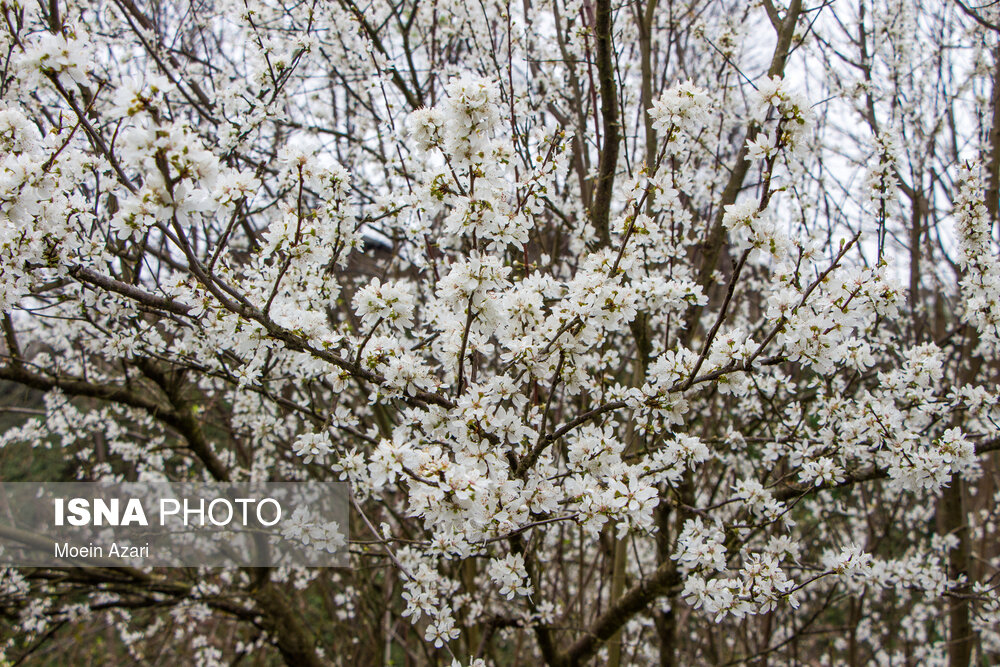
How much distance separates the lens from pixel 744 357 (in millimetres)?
1947

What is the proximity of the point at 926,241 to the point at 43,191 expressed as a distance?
251 inches

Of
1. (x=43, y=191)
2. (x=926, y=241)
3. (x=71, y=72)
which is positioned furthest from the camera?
(x=926, y=241)

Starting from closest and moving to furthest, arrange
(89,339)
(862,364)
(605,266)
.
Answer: (605,266) → (862,364) → (89,339)

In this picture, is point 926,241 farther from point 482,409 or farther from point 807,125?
point 482,409

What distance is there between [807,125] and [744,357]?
71cm

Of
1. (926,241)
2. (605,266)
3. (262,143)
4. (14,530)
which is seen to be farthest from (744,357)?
(14,530)

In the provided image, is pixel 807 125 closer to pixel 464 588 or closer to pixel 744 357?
pixel 744 357

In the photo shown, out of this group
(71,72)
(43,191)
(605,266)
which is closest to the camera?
(71,72)

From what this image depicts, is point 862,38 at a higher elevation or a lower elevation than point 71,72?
higher

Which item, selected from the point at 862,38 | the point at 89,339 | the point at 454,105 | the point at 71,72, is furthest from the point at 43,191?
the point at 862,38

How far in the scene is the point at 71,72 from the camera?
1674 mm

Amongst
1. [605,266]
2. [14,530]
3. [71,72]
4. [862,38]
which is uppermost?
[862,38]

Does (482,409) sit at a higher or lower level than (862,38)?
lower

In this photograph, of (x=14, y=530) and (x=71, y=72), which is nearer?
(x=71, y=72)
